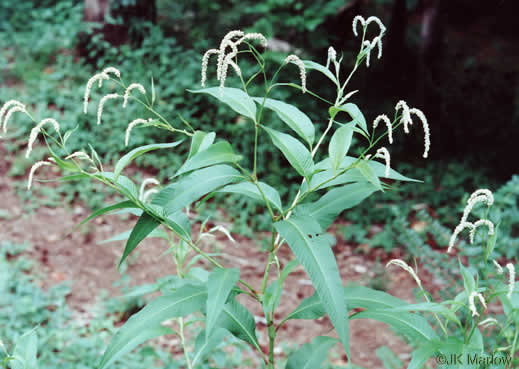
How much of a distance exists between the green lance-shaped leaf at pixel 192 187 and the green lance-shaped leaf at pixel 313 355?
1.74ft

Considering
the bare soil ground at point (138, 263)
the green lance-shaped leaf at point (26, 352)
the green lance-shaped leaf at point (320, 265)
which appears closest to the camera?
the green lance-shaped leaf at point (320, 265)

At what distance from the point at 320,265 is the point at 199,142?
0.39 m

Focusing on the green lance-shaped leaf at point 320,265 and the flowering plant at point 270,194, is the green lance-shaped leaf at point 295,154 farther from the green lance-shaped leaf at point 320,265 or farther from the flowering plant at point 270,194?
the green lance-shaped leaf at point 320,265

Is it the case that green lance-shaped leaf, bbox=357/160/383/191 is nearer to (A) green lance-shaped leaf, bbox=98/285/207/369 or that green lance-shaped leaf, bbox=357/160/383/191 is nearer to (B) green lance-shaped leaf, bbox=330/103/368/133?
(B) green lance-shaped leaf, bbox=330/103/368/133

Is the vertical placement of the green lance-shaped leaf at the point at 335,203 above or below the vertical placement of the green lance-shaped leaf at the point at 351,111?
below

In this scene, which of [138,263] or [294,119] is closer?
[294,119]

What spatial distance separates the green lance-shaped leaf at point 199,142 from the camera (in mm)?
1120

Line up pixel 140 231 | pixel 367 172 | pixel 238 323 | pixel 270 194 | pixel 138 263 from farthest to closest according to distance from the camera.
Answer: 1. pixel 138 263
2. pixel 238 323
3. pixel 270 194
4. pixel 140 231
5. pixel 367 172

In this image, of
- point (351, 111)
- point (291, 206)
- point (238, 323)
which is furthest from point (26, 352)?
point (351, 111)

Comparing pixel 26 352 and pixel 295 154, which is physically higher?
pixel 295 154

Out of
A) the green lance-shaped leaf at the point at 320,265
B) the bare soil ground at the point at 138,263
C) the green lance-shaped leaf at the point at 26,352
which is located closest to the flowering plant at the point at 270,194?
the green lance-shaped leaf at the point at 320,265

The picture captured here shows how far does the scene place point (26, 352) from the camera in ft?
4.45

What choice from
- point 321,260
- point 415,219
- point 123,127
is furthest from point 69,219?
point 321,260

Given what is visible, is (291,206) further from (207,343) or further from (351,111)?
(207,343)
